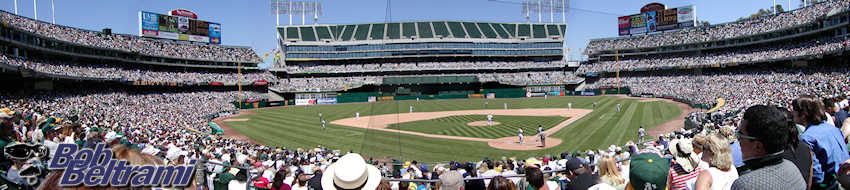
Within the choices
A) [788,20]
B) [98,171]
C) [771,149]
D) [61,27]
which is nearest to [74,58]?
[61,27]

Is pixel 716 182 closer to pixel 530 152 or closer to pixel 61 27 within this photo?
pixel 530 152

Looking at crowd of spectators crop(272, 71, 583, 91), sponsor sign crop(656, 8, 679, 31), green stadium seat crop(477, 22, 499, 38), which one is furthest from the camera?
green stadium seat crop(477, 22, 499, 38)

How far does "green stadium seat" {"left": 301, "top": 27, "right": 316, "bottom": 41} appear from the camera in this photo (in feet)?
308

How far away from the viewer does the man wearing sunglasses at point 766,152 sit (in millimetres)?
2836

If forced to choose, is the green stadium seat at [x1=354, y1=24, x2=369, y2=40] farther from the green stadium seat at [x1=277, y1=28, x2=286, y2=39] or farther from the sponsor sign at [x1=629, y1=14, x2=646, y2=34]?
the sponsor sign at [x1=629, y1=14, x2=646, y2=34]

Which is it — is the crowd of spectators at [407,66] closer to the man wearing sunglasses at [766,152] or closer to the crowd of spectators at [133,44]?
the crowd of spectators at [133,44]

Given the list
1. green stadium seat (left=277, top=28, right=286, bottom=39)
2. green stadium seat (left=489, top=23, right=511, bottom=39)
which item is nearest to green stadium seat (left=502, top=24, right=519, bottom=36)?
green stadium seat (left=489, top=23, right=511, bottom=39)

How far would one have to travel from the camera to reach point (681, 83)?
6391cm

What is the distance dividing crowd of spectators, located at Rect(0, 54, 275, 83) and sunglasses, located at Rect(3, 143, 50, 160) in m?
34.4

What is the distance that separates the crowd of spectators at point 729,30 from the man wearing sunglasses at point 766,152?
5584cm

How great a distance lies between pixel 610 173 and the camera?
496 centimetres

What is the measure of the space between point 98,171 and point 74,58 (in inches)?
2356

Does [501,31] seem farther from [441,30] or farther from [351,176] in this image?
[351,176]

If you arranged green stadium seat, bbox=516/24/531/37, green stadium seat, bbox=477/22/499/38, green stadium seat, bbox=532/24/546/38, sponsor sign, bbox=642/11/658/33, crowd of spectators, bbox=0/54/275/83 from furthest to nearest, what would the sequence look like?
green stadium seat, bbox=532/24/546/38
green stadium seat, bbox=516/24/531/37
green stadium seat, bbox=477/22/499/38
sponsor sign, bbox=642/11/658/33
crowd of spectators, bbox=0/54/275/83
